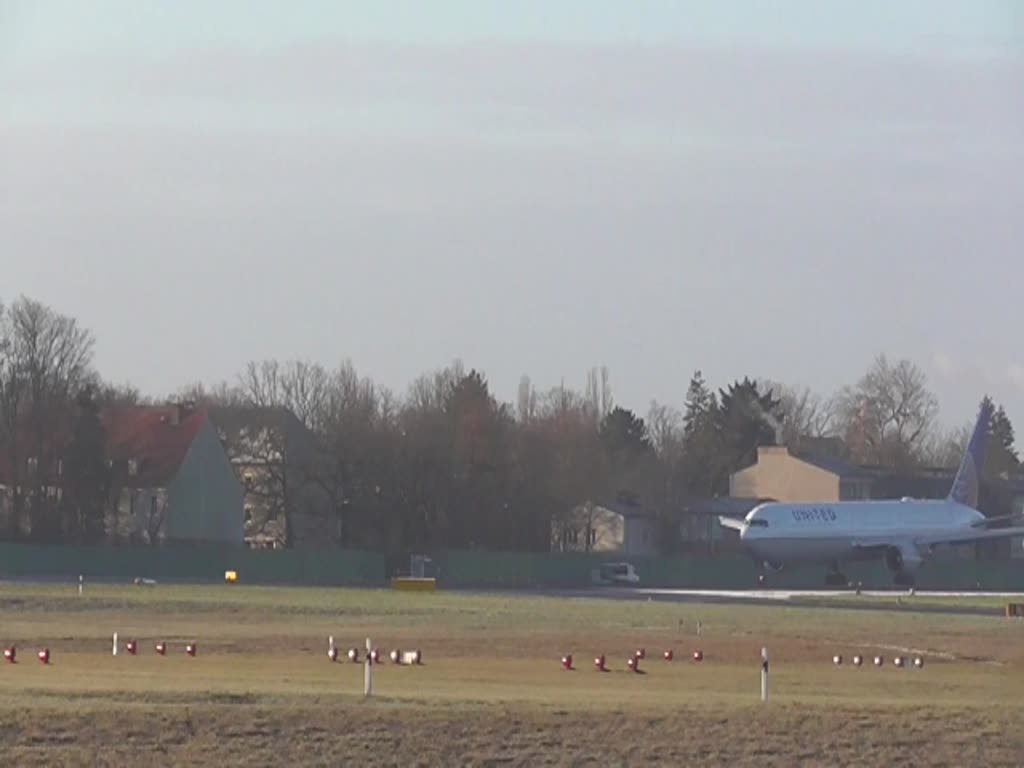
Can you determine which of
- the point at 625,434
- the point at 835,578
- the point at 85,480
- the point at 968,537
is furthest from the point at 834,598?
the point at 625,434

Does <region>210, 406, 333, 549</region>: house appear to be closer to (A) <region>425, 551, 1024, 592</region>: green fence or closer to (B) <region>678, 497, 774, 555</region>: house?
(A) <region>425, 551, 1024, 592</region>: green fence

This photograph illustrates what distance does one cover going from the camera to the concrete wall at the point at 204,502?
385 ft

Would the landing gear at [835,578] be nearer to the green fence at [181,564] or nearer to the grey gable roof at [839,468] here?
the green fence at [181,564]

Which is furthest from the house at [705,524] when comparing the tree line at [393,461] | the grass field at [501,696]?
the grass field at [501,696]

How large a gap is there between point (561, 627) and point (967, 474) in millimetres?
62502

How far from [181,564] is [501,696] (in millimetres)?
68288

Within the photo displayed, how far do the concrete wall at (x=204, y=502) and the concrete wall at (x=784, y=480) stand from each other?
4369 cm

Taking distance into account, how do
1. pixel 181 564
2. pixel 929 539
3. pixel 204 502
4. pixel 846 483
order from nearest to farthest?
pixel 181 564
pixel 929 539
pixel 204 502
pixel 846 483

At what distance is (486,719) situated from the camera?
28031mm

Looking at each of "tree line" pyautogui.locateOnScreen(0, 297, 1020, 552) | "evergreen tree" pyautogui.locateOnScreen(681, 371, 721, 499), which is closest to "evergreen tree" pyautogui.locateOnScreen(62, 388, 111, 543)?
"tree line" pyautogui.locateOnScreen(0, 297, 1020, 552)

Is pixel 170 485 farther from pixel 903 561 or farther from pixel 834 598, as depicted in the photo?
pixel 834 598

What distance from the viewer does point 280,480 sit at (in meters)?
123

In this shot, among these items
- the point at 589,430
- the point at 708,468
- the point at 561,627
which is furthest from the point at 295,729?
the point at 708,468

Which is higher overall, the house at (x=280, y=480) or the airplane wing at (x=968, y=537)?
the house at (x=280, y=480)
